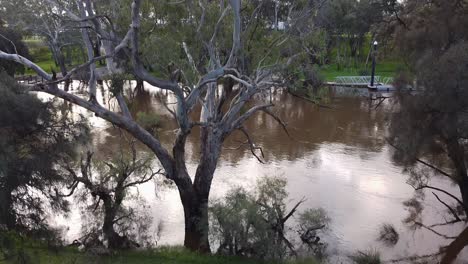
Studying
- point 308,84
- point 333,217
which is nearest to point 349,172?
point 333,217

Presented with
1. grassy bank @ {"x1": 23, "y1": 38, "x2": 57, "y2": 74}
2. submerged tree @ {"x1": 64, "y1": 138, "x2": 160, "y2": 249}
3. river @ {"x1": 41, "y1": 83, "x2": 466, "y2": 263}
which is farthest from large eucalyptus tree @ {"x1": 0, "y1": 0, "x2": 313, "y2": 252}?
grassy bank @ {"x1": 23, "y1": 38, "x2": 57, "y2": 74}

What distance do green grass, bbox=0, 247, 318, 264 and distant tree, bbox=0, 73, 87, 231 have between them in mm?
757

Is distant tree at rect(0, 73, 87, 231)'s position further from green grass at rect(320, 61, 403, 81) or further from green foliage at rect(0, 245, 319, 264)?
green grass at rect(320, 61, 403, 81)

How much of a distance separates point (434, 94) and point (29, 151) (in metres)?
7.49

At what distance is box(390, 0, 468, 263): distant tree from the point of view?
8.86 metres

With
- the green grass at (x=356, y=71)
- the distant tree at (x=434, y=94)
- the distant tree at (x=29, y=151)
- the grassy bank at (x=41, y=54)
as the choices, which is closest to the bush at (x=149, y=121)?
the distant tree at (x=29, y=151)

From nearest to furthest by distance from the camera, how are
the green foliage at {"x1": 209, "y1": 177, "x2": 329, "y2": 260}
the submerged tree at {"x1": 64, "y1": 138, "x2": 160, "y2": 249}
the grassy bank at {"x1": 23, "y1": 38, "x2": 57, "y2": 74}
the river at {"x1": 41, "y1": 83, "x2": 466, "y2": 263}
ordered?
the green foliage at {"x1": 209, "y1": 177, "x2": 329, "y2": 260} → the submerged tree at {"x1": 64, "y1": 138, "x2": 160, "y2": 249} → the river at {"x1": 41, "y1": 83, "x2": 466, "y2": 263} → the grassy bank at {"x1": 23, "y1": 38, "x2": 57, "y2": 74}

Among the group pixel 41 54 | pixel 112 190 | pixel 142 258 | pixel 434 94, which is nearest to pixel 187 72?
pixel 112 190

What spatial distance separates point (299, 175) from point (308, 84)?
376 centimetres

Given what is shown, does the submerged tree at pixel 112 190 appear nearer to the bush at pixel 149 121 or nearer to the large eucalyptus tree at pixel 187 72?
the large eucalyptus tree at pixel 187 72

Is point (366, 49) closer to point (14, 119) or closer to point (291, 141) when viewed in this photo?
point (291, 141)

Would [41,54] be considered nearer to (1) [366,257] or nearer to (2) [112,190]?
(2) [112,190]

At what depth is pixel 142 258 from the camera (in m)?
8.42

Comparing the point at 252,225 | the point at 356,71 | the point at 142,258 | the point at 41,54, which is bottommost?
the point at 142,258
